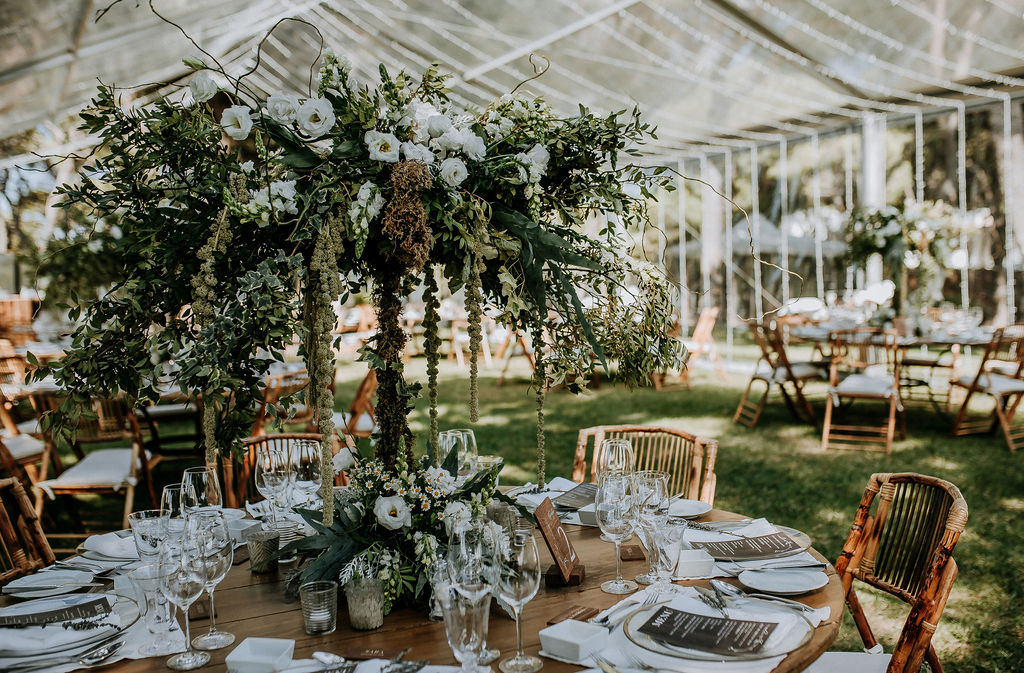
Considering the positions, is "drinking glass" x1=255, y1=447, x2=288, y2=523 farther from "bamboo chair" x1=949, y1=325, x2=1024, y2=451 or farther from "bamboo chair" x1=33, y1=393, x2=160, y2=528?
"bamboo chair" x1=949, y1=325, x2=1024, y2=451

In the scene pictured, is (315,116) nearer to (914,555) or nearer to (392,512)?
(392,512)

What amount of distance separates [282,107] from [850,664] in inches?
72.7

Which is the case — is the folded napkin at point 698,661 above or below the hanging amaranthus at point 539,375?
below

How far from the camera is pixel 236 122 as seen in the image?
4.97 ft

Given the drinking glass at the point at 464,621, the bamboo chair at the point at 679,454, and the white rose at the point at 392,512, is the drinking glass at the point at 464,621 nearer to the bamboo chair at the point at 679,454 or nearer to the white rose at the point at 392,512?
the white rose at the point at 392,512

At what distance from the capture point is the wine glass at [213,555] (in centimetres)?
145

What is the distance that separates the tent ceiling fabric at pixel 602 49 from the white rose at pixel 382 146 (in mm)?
4156

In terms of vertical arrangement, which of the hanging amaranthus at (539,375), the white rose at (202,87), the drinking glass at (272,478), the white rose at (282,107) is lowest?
the drinking glass at (272,478)

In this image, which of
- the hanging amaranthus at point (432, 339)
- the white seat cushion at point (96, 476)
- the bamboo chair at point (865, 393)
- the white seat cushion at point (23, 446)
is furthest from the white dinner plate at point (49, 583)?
the bamboo chair at point (865, 393)

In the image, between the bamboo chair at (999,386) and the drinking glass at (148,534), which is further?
→ the bamboo chair at (999,386)

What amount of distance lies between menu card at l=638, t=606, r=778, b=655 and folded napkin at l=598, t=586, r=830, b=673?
0.8 inches

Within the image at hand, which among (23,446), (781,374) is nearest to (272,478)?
(23,446)

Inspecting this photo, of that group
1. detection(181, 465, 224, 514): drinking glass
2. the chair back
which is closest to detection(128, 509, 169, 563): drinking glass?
detection(181, 465, 224, 514): drinking glass

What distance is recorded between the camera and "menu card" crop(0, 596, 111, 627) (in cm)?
152
